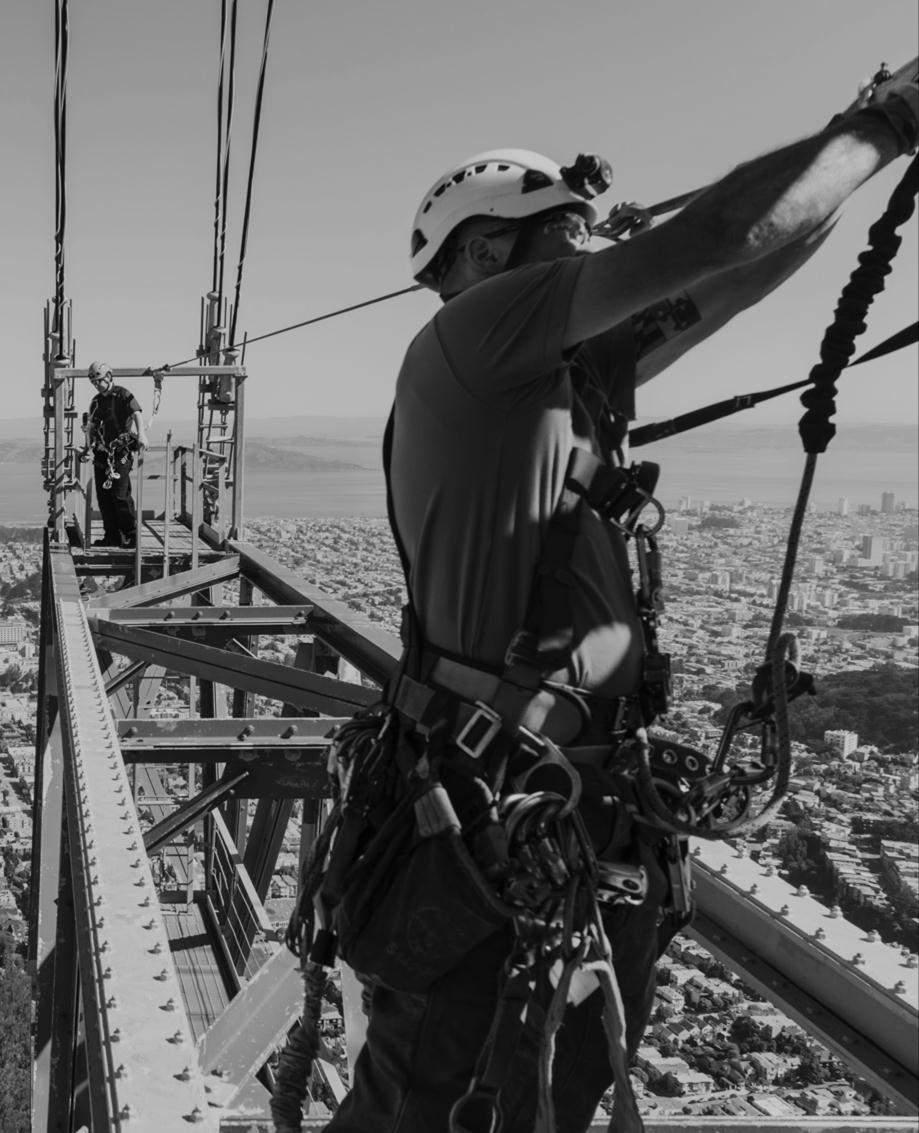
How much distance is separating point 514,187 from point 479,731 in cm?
104

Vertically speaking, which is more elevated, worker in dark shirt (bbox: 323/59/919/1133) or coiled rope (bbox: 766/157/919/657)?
coiled rope (bbox: 766/157/919/657)

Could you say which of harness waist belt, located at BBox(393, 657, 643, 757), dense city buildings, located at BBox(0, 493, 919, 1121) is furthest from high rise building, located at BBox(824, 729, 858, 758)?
harness waist belt, located at BBox(393, 657, 643, 757)

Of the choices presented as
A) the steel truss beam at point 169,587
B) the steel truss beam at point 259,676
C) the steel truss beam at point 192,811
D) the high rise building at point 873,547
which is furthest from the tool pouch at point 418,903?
the steel truss beam at point 169,587

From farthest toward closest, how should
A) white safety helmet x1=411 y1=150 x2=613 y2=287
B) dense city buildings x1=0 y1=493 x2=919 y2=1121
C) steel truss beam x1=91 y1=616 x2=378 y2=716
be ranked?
steel truss beam x1=91 y1=616 x2=378 y2=716, dense city buildings x1=0 y1=493 x2=919 y2=1121, white safety helmet x1=411 y1=150 x2=613 y2=287

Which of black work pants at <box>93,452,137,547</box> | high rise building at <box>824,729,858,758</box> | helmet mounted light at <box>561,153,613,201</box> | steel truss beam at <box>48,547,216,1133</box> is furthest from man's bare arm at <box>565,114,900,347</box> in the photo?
black work pants at <box>93,452,137,547</box>

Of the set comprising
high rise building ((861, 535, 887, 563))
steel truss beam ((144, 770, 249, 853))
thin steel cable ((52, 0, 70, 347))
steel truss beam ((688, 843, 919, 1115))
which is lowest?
steel truss beam ((144, 770, 249, 853))

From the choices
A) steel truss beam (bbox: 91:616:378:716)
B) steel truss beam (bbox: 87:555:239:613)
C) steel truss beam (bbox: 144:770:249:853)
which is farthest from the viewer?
steel truss beam (bbox: 87:555:239:613)

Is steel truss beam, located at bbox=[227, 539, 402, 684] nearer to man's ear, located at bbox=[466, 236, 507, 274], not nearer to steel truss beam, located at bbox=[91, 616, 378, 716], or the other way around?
steel truss beam, located at bbox=[91, 616, 378, 716]

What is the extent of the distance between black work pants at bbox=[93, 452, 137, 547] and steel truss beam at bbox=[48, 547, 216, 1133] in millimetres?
9060

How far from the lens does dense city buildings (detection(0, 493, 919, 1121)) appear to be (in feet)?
13.5

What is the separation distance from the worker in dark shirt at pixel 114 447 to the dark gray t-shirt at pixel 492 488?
11.8m

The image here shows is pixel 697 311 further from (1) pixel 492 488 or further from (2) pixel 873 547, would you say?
(2) pixel 873 547

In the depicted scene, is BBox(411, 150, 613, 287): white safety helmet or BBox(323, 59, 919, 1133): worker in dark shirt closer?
BBox(323, 59, 919, 1133): worker in dark shirt

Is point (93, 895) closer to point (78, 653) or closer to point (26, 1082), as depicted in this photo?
point (78, 653)
